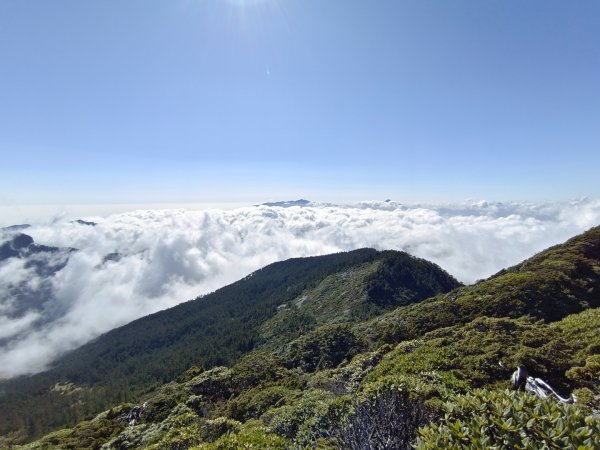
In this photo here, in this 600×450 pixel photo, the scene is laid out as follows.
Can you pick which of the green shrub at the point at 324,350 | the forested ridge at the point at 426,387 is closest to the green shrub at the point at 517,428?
the forested ridge at the point at 426,387

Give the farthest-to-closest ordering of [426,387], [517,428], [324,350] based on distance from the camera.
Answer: [324,350], [426,387], [517,428]

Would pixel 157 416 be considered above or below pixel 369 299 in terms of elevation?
above

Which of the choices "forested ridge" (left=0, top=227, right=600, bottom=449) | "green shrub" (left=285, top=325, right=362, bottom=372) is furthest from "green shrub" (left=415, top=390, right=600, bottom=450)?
"green shrub" (left=285, top=325, right=362, bottom=372)

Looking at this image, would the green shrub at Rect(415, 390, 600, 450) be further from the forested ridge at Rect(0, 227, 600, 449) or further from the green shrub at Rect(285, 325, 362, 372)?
the green shrub at Rect(285, 325, 362, 372)

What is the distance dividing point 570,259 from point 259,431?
58198 mm

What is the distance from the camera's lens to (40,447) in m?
47.2

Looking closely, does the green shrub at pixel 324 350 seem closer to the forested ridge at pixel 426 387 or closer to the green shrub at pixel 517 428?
the forested ridge at pixel 426 387

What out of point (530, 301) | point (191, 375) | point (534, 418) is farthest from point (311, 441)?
point (191, 375)

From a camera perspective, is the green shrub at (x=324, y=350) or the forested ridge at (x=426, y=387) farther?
the green shrub at (x=324, y=350)

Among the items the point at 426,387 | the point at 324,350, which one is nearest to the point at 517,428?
the point at 426,387

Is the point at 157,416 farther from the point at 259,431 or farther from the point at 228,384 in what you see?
the point at 259,431

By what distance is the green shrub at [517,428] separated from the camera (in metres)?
6.58

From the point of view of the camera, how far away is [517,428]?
7137mm

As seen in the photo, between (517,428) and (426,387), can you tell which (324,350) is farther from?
(517,428)
